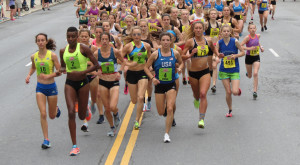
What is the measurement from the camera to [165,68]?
9.55m

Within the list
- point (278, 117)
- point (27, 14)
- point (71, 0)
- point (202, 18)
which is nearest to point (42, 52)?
point (278, 117)

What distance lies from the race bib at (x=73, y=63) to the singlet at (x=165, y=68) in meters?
1.36

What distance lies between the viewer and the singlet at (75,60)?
905 cm

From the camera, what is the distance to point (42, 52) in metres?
9.42

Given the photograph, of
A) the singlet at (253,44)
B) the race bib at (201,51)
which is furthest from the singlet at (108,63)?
the singlet at (253,44)

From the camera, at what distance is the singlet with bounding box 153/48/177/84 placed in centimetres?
954

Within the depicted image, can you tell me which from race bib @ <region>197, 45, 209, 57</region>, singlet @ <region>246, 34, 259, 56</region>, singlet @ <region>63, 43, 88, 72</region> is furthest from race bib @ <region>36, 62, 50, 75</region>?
singlet @ <region>246, 34, 259, 56</region>

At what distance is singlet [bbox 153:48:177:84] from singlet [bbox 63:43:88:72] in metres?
1.27

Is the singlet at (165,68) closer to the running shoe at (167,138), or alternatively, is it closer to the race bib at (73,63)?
the running shoe at (167,138)

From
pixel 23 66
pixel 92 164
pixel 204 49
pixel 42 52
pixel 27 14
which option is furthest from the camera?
pixel 27 14

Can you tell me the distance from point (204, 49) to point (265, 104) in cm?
256

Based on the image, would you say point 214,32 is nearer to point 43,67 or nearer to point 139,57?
point 139,57

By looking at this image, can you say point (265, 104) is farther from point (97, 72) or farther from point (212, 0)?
point (212, 0)

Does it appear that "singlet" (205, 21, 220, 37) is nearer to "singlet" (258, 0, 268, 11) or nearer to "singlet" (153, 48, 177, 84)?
"singlet" (153, 48, 177, 84)
